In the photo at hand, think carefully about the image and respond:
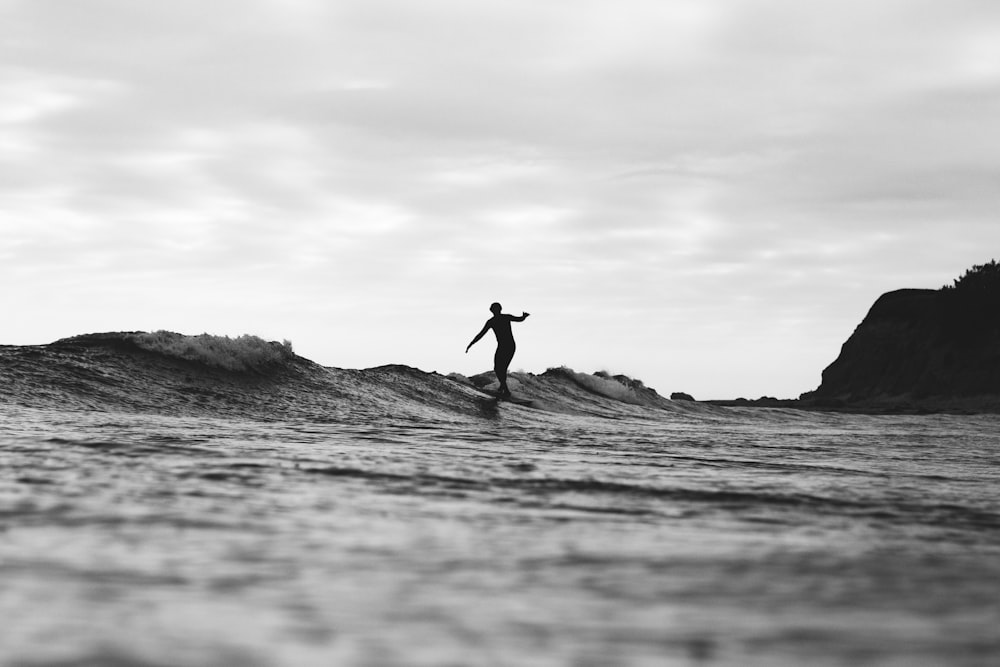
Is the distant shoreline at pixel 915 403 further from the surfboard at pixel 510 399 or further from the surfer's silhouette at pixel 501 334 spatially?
the surfer's silhouette at pixel 501 334

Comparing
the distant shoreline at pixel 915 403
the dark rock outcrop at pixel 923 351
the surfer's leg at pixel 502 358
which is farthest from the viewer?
the dark rock outcrop at pixel 923 351

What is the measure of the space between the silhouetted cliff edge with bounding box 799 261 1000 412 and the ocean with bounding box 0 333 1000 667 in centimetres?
3595

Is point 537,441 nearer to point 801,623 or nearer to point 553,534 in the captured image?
point 553,534

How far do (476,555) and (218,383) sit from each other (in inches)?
470

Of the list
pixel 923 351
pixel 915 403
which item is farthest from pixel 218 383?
pixel 923 351

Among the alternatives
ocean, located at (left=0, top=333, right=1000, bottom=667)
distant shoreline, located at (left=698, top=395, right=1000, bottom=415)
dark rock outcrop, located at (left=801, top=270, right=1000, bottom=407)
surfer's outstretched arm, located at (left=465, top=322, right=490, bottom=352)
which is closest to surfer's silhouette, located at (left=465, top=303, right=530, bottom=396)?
surfer's outstretched arm, located at (left=465, top=322, right=490, bottom=352)

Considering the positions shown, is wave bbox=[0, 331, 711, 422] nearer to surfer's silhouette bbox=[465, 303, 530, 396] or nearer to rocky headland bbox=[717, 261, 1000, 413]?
surfer's silhouette bbox=[465, 303, 530, 396]

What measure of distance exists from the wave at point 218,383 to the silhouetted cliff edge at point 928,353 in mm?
25998

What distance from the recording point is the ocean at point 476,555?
224 cm

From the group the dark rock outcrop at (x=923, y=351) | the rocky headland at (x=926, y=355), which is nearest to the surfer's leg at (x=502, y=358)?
the rocky headland at (x=926, y=355)

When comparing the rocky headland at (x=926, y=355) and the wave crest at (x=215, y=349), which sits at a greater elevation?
the rocky headland at (x=926, y=355)

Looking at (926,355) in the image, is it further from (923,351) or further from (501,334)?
(501,334)

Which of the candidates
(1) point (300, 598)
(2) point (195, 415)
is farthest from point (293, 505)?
(2) point (195, 415)

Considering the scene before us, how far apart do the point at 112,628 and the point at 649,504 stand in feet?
9.52
